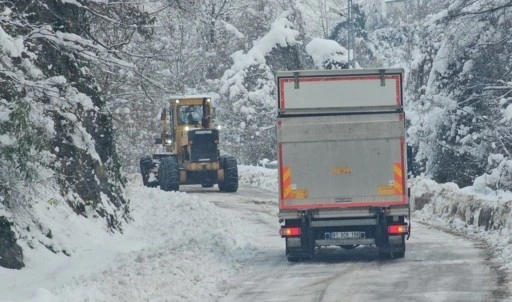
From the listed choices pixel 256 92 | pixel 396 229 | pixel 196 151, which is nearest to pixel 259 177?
pixel 196 151

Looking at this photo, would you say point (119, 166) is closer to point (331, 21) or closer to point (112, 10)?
point (112, 10)

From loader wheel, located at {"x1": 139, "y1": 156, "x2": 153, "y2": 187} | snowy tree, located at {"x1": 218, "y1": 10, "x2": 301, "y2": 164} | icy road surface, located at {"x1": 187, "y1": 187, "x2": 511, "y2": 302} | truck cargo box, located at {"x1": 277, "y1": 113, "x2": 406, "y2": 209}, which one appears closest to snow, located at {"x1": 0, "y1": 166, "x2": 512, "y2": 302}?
icy road surface, located at {"x1": 187, "y1": 187, "x2": 511, "y2": 302}

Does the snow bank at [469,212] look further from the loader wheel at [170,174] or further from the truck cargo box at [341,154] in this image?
the loader wheel at [170,174]

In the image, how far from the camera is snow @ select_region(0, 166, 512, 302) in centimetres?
1265

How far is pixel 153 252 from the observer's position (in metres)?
16.6

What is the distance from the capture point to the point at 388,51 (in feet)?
240

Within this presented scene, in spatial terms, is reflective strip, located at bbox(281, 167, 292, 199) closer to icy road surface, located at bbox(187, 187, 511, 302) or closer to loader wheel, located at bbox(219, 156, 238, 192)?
icy road surface, located at bbox(187, 187, 511, 302)

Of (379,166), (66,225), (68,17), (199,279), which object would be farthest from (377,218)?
(68,17)

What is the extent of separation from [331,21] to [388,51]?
6.51m

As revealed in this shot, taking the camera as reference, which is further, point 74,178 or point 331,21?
point 331,21

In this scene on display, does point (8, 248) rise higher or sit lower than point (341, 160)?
lower

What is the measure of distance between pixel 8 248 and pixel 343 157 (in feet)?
19.1

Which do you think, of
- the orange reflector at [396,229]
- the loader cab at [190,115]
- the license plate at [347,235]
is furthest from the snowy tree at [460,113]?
the license plate at [347,235]

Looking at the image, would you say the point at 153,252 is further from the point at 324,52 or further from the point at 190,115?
the point at 324,52
